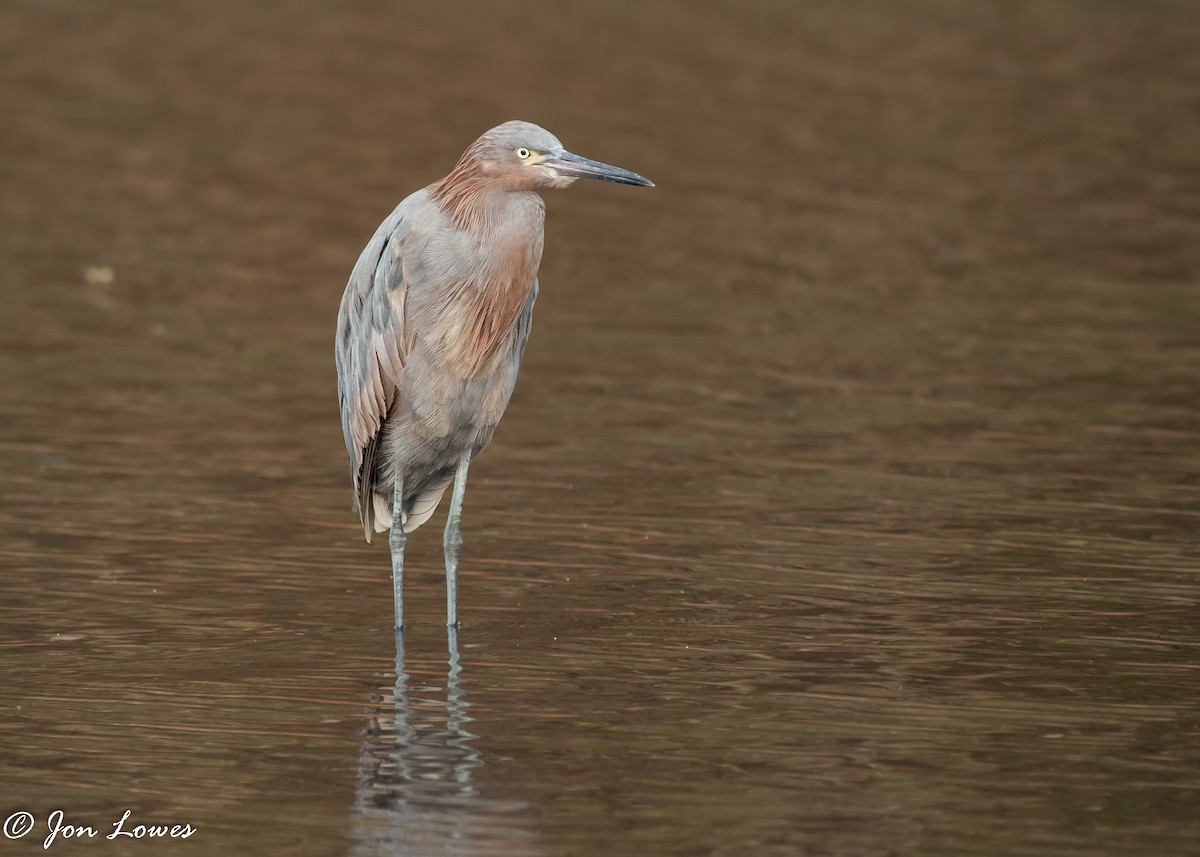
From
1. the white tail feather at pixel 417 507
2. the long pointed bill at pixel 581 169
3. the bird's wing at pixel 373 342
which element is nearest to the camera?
the long pointed bill at pixel 581 169

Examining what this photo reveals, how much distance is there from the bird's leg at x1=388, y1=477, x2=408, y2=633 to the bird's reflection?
56 centimetres

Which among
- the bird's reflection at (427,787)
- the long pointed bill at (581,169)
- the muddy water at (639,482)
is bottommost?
the bird's reflection at (427,787)

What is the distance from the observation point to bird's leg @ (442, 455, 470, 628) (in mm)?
8492

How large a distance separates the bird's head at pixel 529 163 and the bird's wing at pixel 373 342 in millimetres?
451

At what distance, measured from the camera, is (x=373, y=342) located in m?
8.62

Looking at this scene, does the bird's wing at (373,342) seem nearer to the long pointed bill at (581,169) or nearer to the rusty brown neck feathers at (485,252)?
the rusty brown neck feathers at (485,252)

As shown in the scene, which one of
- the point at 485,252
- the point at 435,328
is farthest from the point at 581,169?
the point at 435,328

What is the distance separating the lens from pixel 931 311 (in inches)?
576

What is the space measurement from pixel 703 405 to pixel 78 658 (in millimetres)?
5085

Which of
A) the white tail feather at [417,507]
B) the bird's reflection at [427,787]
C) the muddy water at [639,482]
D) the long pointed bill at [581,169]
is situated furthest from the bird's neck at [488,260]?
the bird's reflection at [427,787]

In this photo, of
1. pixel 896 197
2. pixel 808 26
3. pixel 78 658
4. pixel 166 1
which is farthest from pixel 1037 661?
pixel 166 1

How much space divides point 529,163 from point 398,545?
1666 millimetres

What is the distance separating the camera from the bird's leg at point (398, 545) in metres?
8.42

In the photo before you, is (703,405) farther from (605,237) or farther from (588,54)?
(588,54)
